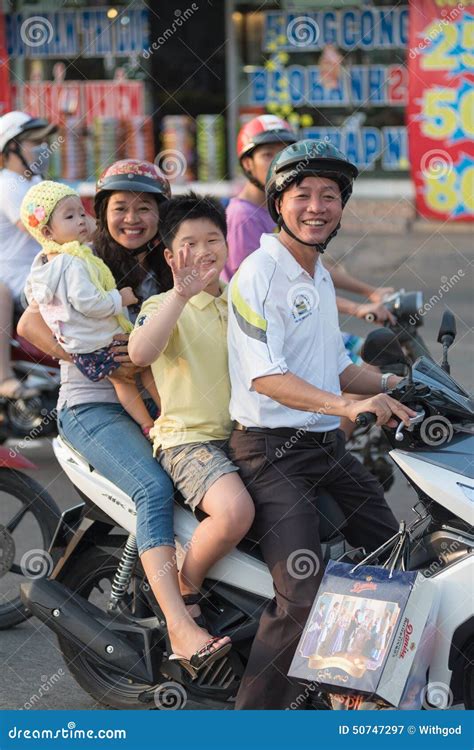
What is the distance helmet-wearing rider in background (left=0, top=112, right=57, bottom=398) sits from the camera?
7082 millimetres

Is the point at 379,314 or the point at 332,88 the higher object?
the point at 332,88

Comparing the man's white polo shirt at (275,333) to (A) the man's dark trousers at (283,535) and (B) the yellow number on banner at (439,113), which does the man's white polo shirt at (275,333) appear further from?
(B) the yellow number on banner at (439,113)

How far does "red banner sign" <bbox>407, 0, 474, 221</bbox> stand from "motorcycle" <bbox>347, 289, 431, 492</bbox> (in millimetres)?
8099

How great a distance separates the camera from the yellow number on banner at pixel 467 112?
13.7 metres

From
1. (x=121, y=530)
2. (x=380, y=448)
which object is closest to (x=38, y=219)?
(x=121, y=530)

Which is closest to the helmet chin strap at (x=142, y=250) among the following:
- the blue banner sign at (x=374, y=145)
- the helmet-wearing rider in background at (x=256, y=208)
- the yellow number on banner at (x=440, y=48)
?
the helmet-wearing rider in background at (x=256, y=208)

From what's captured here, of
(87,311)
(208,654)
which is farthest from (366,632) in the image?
(87,311)

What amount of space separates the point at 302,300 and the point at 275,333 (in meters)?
0.17

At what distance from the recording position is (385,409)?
11.5ft

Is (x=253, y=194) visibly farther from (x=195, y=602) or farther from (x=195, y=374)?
(x=195, y=602)

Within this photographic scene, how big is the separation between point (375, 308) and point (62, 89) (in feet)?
34.8

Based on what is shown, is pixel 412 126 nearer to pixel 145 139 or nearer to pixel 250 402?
pixel 145 139

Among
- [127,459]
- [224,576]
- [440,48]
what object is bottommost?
[224,576]

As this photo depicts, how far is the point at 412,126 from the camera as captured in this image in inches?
559
